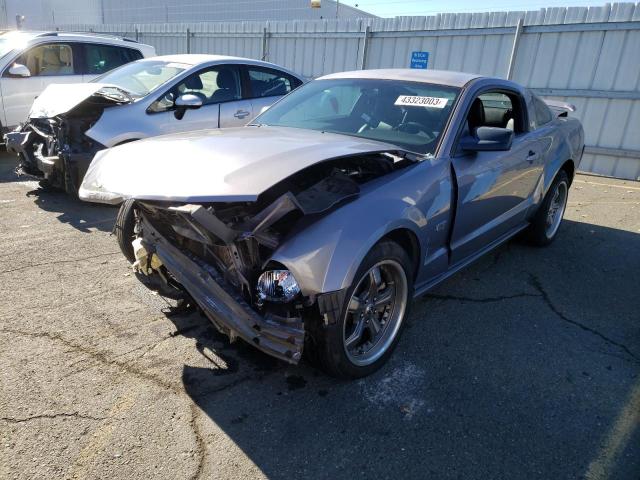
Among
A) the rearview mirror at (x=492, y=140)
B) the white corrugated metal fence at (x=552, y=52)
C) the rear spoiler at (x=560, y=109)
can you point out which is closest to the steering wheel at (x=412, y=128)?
the rearview mirror at (x=492, y=140)

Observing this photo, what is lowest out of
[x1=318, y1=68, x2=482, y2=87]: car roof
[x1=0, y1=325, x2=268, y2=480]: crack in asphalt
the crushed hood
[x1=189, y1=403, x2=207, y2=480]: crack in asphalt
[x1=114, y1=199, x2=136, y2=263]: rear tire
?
[x1=0, y1=325, x2=268, y2=480]: crack in asphalt

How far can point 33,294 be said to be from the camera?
11.7ft

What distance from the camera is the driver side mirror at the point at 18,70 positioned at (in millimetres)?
7219

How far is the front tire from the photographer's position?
2516 mm

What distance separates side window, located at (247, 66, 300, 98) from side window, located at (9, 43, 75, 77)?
3390 mm

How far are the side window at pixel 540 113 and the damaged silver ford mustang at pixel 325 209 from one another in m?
0.96

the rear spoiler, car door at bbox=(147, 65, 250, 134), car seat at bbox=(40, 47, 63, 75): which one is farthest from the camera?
car seat at bbox=(40, 47, 63, 75)

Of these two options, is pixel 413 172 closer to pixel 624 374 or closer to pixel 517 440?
pixel 517 440

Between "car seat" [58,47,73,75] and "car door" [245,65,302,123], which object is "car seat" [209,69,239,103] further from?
"car seat" [58,47,73,75]

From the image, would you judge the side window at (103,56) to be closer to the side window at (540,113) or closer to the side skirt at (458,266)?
the side window at (540,113)

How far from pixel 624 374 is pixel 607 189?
6.24 meters

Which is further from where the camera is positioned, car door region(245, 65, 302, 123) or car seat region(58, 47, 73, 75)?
car seat region(58, 47, 73, 75)

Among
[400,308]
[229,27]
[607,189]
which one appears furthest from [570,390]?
[229,27]

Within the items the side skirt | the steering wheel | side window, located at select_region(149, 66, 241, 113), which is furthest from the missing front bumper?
side window, located at select_region(149, 66, 241, 113)
